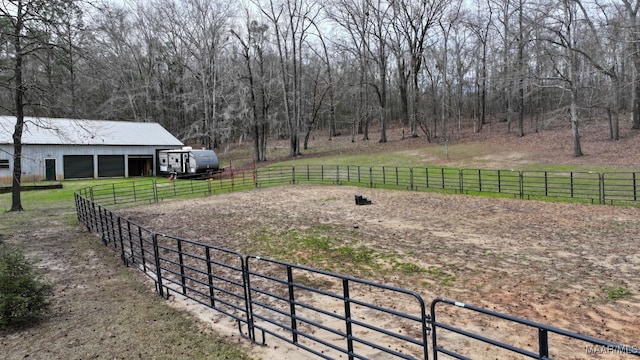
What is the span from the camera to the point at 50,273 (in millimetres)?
8172

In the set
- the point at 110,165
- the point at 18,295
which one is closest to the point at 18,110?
the point at 18,295

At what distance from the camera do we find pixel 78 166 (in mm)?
32562

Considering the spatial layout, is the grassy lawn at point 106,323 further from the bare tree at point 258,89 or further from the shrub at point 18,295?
the bare tree at point 258,89

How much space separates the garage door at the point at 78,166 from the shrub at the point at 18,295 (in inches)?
1205

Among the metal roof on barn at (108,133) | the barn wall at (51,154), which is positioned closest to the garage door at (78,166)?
the barn wall at (51,154)

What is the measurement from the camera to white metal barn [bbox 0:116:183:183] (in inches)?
1169

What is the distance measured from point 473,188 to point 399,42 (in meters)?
26.6

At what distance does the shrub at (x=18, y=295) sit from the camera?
5.46m

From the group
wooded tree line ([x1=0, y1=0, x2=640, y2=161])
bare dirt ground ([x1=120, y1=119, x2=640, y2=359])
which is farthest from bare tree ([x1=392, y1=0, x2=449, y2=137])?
bare dirt ground ([x1=120, y1=119, x2=640, y2=359])

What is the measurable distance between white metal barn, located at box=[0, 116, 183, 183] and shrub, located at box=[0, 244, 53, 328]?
24.1 m

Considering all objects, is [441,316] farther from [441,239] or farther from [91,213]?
[91,213]

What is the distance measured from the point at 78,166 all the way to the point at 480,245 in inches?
1311

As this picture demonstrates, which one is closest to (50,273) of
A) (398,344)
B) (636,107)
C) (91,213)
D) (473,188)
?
(91,213)

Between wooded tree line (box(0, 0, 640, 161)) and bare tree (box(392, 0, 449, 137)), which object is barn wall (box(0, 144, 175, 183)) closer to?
wooded tree line (box(0, 0, 640, 161))
